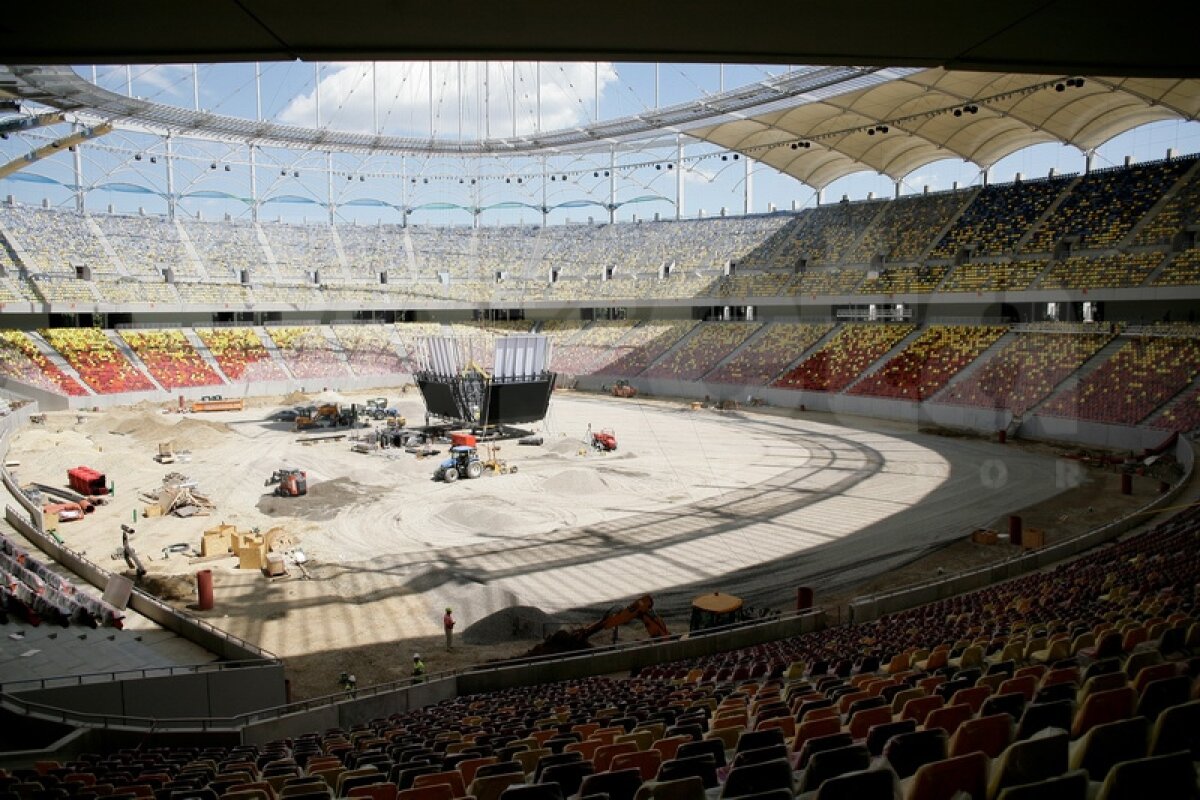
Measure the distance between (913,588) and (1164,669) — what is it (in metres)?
12.9

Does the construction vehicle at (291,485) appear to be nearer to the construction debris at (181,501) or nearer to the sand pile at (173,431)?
the construction debris at (181,501)

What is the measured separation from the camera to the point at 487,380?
131ft

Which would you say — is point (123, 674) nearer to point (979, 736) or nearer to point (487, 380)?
point (979, 736)

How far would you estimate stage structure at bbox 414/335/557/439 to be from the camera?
40.1m

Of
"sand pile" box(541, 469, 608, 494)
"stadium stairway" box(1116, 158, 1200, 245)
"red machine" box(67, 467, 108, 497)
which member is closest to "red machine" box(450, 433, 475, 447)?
"sand pile" box(541, 469, 608, 494)

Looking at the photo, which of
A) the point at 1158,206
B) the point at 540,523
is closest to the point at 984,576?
the point at 540,523

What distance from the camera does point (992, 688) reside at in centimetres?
683

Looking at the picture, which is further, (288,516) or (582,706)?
(288,516)

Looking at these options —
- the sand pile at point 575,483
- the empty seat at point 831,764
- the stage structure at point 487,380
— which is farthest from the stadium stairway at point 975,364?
the empty seat at point 831,764

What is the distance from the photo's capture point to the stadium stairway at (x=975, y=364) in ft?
149

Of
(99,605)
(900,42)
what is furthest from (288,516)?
(900,42)

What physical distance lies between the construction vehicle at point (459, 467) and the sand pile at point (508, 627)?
14.5 m

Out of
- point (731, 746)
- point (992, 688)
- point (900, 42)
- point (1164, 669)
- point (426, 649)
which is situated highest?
point (900, 42)

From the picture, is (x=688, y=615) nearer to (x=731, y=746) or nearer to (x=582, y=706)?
(x=582, y=706)
